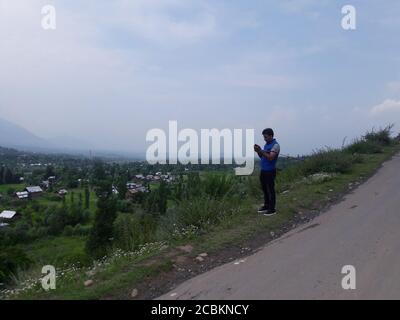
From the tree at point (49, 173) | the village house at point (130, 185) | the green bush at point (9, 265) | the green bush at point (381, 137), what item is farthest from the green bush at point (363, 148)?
the tree at point (49, 173)

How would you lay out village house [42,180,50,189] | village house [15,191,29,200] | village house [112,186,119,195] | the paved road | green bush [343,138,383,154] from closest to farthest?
the paved road, green bush [343,138,383,154], village house [112,186,119,195], village house [15,191,29,200], village house [42,180,50,189]

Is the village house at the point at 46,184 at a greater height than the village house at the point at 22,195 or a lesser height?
greater

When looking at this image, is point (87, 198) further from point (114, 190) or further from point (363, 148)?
point (363, 148)

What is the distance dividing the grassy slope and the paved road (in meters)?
0.57

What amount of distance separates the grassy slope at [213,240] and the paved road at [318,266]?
57 centimetres

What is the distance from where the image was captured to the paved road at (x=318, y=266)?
13.7 feet

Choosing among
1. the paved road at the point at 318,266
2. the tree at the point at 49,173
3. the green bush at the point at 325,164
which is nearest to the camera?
the paved road at the point at 318,266

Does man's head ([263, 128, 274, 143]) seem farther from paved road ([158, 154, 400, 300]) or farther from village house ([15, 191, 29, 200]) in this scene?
village house ([15, 191, 29, 200])

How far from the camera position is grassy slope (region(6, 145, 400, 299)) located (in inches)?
189

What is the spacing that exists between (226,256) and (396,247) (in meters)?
2.32

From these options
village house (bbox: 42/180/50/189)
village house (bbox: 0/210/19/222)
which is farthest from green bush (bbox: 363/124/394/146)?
village house (bbox: 42/180/50/189)

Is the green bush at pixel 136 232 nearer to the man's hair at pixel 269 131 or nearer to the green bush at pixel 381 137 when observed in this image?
the man's hair at pixel 269 131
